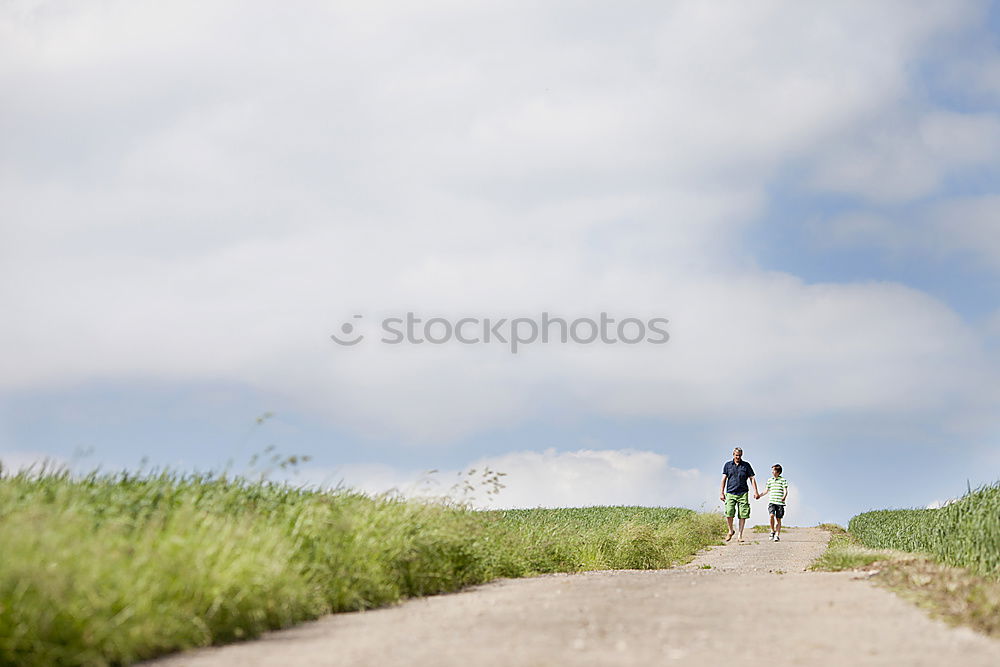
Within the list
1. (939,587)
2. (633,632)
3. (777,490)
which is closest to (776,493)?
(777,490)

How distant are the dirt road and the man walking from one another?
12527mm

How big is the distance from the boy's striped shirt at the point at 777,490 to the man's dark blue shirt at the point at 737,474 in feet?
7.68

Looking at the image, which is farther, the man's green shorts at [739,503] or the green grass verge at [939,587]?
the man's green shorts at [739,503]

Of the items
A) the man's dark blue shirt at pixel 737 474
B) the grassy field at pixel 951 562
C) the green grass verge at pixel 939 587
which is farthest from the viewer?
the man's dark blue shirt at pixel 737 474

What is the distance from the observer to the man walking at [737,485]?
77.3 ft

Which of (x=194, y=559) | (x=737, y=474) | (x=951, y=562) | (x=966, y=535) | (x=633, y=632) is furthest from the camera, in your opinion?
(x=737, y=474)

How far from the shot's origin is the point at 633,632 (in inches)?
305

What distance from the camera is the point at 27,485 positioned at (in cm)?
969

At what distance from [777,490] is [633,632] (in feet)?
62.8

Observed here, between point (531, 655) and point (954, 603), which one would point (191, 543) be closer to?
point (531, 655)

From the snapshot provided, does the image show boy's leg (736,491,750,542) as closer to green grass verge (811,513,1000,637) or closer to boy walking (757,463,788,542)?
boy walking (757,463,788,542)

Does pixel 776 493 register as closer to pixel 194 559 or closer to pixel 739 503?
pixel 739 503

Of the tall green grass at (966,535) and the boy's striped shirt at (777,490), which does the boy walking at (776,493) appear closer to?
the boy's striped shirt at (777,490)

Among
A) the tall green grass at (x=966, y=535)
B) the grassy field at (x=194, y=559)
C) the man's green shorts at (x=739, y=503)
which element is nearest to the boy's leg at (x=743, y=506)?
the man's green shorts at (x=739, y=503)
